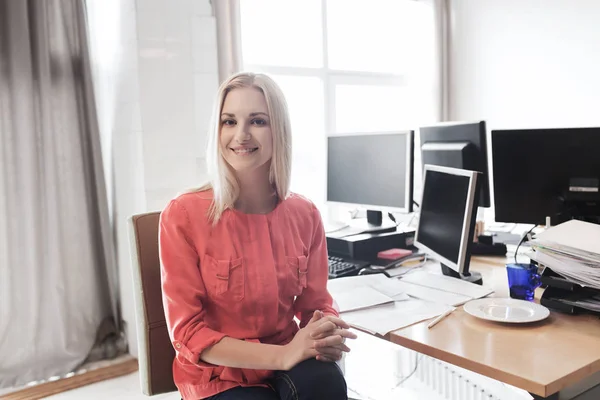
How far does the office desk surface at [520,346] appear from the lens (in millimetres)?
1050

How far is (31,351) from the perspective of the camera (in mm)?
2666

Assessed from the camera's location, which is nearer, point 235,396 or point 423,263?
point 235,396

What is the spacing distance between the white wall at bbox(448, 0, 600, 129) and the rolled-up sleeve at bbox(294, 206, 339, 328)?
279cm

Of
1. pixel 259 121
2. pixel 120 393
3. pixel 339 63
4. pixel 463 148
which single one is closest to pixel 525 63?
pixel 339 63

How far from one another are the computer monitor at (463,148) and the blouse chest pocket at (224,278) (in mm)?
1074

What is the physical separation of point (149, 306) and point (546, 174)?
1.30m

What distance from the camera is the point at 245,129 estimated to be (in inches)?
52.1

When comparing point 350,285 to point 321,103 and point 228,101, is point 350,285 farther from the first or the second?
point 321,103

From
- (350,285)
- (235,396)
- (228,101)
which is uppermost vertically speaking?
(228,101)

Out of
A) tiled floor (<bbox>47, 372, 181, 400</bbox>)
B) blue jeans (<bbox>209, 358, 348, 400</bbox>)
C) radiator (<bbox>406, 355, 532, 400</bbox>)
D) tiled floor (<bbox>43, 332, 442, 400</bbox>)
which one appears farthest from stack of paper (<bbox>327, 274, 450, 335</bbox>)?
tiled floor (<bbox>47, 372, 181, 400</bbox>)

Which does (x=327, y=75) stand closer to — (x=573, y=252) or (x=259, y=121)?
(x=259, y=121)

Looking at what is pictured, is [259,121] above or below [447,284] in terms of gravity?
above

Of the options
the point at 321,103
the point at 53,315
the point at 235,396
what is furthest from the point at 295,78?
the point at 235,396

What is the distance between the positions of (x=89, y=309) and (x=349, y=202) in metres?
1.54
